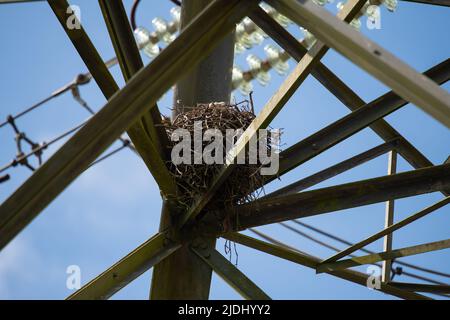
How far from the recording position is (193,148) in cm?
468

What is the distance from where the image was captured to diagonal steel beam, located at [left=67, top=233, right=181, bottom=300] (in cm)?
421

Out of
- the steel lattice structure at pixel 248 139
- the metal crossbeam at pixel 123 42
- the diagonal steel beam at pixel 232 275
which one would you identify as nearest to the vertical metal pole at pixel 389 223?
the steel lattice structure at pixel 248 139

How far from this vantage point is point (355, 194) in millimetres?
4215

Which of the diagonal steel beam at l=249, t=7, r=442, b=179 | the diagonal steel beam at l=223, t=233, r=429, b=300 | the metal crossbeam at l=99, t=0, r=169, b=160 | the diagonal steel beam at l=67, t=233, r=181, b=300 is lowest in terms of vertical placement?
the diagonal steel beam at l=67, t=233, r=181, b=300

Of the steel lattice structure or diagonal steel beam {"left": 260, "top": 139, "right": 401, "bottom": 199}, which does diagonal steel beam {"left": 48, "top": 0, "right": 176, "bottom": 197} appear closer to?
the steel lattice structure

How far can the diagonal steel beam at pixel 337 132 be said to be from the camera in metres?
4.54

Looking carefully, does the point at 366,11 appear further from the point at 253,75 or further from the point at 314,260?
the point at 314,260

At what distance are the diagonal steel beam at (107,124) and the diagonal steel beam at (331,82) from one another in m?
2.07

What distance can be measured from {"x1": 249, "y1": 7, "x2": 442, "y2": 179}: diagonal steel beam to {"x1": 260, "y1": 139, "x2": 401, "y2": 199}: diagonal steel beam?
8cm

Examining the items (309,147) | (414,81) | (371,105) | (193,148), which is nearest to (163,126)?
(193,148)

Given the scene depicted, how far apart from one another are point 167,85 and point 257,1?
564 mm

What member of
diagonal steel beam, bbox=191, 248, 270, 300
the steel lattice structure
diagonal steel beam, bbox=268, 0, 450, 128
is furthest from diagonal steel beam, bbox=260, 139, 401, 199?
diagonal steel beam, bbox=268, 0, 450, 128

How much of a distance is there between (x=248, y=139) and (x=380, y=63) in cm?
149

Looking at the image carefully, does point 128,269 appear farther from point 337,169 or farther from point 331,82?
point 331,82
